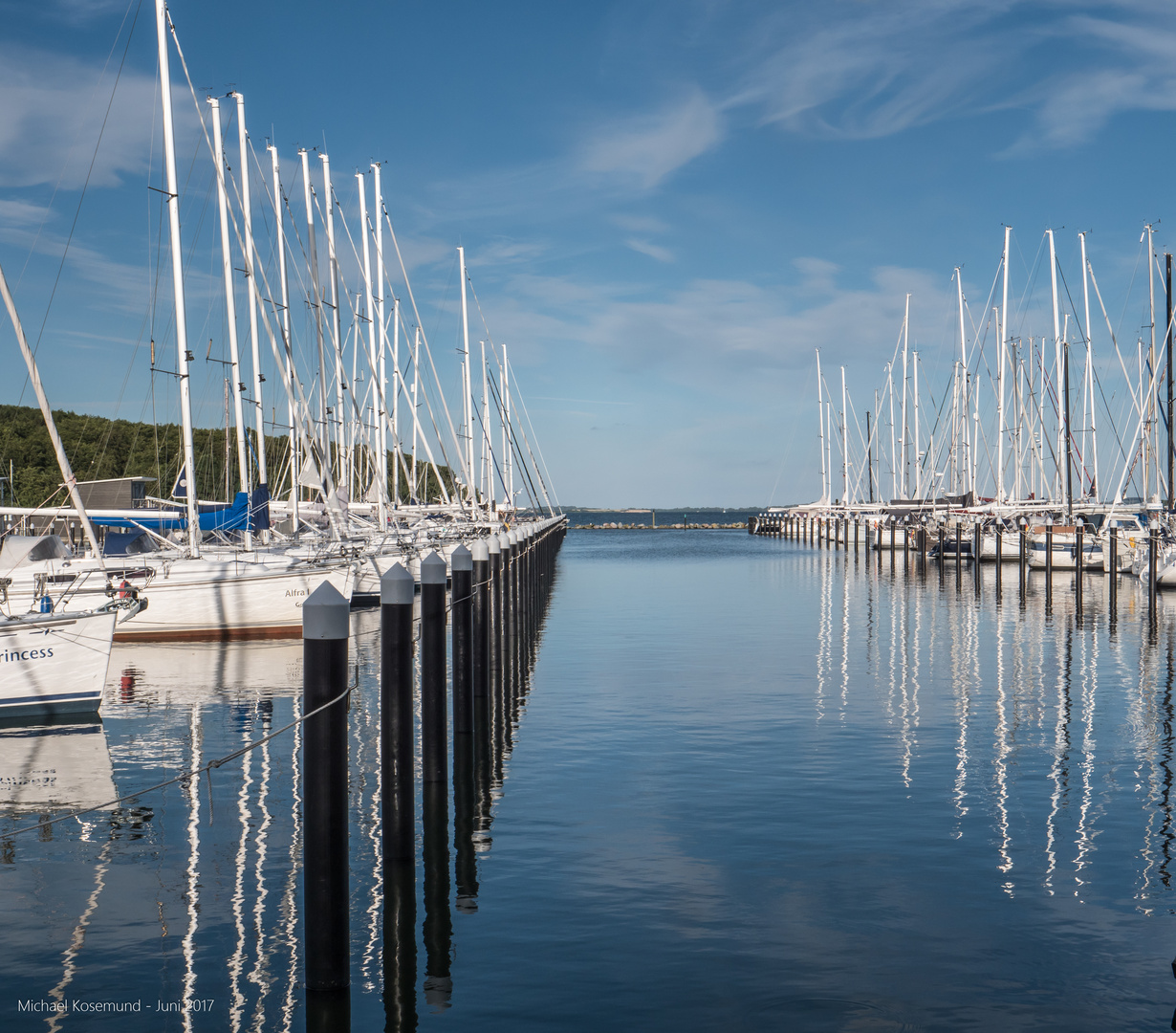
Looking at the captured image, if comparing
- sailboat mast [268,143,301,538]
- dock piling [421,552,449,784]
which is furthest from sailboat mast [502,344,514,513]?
dock piling [421,552,449,784]

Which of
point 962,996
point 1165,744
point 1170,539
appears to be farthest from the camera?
point 1170,539

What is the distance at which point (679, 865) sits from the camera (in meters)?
10.5

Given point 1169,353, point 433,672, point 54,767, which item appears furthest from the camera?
point 1169,353

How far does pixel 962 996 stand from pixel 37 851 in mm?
8634

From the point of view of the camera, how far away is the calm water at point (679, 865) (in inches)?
305

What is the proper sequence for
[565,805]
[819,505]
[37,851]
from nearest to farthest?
[37,851] < [565,805] < [819,505]

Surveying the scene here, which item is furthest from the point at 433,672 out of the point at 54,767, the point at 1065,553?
the point at 1065,553

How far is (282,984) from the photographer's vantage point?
786 centimetres

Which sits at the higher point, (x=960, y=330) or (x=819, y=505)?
(x=960, y=330)

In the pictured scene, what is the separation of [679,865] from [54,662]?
10665 mm

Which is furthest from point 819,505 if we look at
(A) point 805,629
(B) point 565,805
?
(B) point 565,805

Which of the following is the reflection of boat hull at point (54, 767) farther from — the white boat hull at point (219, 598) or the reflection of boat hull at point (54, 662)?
the white boat hull at point (219, 598)

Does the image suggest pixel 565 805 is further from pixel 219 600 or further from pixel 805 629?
pixel 805 629

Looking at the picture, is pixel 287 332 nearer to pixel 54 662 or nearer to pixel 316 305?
pixel 316 305
